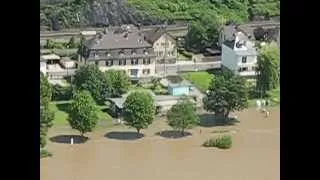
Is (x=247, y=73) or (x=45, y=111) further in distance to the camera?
(x=247, y=73)

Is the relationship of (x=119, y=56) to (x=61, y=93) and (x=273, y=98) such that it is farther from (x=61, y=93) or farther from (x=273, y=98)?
(x=273, y=98)

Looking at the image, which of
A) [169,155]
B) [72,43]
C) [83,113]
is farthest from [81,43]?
[169,155]

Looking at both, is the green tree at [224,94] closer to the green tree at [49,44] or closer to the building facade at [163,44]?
the building facade at [163,44]

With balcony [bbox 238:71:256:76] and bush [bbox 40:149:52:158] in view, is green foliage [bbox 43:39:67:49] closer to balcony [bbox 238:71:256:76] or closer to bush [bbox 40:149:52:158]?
bush [bbox 40:149:52:158]

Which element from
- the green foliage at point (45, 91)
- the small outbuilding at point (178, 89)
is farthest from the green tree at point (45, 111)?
the small outbuilding at point (178, 89)
